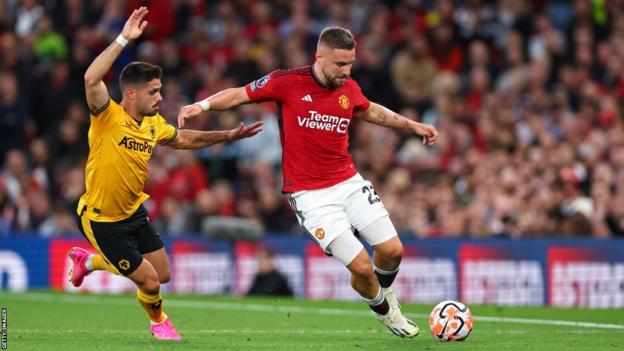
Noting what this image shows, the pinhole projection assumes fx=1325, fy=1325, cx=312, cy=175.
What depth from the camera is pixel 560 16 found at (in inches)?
939

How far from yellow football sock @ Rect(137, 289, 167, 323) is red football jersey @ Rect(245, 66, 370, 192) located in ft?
5.20

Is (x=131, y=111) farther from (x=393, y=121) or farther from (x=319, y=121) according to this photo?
Answer: (x=393, y=121)

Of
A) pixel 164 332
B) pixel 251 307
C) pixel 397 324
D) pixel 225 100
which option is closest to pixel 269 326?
pixel 164 332

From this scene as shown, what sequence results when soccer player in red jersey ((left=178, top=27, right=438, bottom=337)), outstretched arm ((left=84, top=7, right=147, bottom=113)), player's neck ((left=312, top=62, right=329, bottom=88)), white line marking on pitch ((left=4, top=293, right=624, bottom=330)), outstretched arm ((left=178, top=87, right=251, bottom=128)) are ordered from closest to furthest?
outstretched arm ((left=84, top=7, right=147, bottom=113)) → outstretched arm ((left=178, top=87, right=251, bottom=128)) → soccer player in red jersey ((left=178, top=27, right=438, bottom=337)) → player's neck ((left=312, top=62, right=329, bottom=88)) → white line marking on pitch ((left=4, top=293, right=624, bottom=330))

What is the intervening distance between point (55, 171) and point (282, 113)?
12657 millimetres

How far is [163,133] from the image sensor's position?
41.1ft

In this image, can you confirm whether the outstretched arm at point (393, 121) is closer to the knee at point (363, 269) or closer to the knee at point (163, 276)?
the knee at point (363, 269)

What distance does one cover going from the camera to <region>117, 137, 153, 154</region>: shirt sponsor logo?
12.1 m

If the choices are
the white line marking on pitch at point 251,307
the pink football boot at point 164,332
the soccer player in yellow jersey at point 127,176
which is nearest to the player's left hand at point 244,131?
the soccer player in yellow jersey at point 127,176

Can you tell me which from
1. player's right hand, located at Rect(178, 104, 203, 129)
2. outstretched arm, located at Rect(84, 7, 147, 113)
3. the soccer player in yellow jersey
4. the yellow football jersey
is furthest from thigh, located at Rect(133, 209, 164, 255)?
outstretched arm, located at Rect(84, 7, 147, 113)

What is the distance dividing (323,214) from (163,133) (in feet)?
5.77

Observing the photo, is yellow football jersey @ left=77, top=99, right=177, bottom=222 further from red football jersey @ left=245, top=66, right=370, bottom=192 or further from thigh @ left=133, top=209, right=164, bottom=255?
red football jersey @ left=245, top=66, right=370, bottom=192

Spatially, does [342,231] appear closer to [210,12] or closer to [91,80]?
[91,80]

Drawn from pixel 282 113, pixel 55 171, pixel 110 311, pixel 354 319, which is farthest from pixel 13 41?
pixel 282 113
